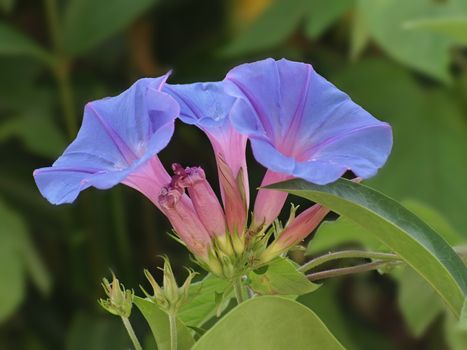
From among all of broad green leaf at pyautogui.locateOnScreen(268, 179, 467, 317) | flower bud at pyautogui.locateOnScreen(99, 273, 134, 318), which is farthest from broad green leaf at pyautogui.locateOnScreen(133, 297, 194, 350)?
broad green leaf at pyautogui.locateOnScreen(268, 179, 467, 317)

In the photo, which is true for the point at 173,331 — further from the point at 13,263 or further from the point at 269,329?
the point at 13,263

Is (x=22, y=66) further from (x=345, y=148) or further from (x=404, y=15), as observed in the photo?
(x=345, y=148)

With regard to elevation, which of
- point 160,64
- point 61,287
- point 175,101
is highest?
point 175,101

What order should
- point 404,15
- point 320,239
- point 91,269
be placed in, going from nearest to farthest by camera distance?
point 320,239 → point 404,15 → point 91,269

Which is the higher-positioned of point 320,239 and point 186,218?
point 186,218

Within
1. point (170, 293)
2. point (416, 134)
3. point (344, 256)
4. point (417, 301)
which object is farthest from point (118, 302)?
point (416, 134)

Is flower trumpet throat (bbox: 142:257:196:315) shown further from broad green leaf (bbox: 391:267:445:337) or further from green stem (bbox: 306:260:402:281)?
broad green leaf (bbox: 391:267:445:337)

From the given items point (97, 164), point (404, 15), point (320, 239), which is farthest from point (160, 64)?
point (97, 164)

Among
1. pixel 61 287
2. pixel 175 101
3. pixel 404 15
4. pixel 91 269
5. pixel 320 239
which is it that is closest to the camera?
pixel 175 101
